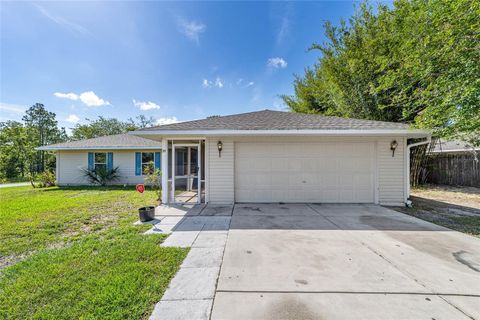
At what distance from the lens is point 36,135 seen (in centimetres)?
2581

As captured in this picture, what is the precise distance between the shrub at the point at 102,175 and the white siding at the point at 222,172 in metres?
8.30

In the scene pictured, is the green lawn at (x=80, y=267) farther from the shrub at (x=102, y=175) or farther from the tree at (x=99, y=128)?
the tree at (x=99, y=128)

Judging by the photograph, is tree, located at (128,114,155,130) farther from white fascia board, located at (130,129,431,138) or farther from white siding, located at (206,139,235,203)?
white siding, located at (206,139,235,203)

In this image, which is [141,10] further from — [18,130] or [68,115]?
[68,115]

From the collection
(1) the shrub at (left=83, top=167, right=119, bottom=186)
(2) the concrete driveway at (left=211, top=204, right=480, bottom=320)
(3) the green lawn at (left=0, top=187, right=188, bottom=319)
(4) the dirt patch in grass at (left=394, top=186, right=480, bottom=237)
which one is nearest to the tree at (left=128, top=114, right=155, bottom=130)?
(1) the shrub at (left=83, top=167, right=119, bottom=186)

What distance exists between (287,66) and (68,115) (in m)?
35.1

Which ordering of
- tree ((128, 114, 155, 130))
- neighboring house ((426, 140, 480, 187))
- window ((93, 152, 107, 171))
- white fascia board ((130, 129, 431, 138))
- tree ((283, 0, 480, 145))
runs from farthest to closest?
tree ((128, 114, 155, 130))
window ((93, 152, 107, 171))
neighboring house ((426, 140, 480, 187))
white fascia board ((130, 129, 431, 138))
tree ((283, 0, 480, 145))

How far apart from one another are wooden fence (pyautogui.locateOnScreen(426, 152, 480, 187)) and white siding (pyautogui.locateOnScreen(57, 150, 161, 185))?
18260 millimetres

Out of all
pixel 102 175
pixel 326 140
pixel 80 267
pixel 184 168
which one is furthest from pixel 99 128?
pixel 326 140

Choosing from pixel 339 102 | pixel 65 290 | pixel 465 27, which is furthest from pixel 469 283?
pixel 339 102

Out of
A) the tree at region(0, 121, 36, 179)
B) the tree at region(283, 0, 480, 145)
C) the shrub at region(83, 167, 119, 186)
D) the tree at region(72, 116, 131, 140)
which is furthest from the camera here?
the tree at region(72, 116, 131, 140)

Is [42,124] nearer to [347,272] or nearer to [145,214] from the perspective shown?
[145,214]

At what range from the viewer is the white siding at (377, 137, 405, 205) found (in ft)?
21.5

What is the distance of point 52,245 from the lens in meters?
3.71
